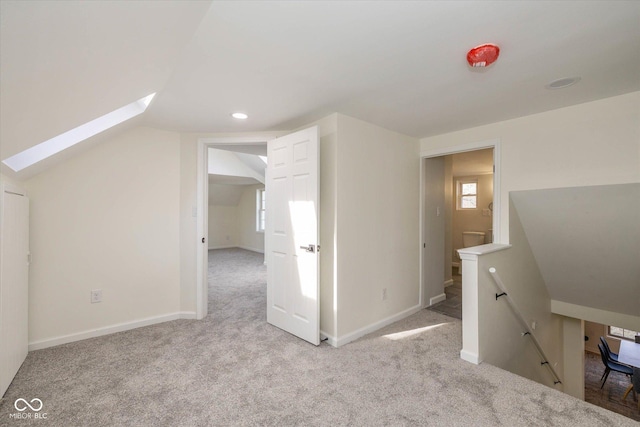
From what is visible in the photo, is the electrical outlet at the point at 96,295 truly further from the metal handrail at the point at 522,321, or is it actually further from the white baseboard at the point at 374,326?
the metal handrail at the point at 522,321

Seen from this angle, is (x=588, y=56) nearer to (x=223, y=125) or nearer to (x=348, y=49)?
(x=348, y=49)

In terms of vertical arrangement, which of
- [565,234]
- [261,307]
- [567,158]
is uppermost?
[567,158]

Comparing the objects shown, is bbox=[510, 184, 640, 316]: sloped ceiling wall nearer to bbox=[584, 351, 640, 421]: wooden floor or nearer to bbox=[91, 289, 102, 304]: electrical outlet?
bbox=[584, 351, 640, 421]: wooden floor

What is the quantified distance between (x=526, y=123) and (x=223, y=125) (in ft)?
10.2

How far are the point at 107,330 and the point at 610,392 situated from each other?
26.4 feet

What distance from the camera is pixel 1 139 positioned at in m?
1.30

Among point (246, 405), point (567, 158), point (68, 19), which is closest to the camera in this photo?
point (68, 19)

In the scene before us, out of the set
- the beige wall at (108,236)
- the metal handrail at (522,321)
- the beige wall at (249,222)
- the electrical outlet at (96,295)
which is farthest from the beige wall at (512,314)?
the beige wall at (249,222)

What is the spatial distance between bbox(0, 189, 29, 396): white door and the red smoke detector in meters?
2.99

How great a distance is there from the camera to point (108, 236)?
277 centimetres

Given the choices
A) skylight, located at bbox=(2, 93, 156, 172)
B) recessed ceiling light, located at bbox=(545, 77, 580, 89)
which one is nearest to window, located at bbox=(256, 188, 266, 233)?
skylight, located at bbox=(2, 93, 156, 172)

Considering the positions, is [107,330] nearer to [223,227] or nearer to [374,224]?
[374,224]

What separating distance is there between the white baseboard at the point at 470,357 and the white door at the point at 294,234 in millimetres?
1283

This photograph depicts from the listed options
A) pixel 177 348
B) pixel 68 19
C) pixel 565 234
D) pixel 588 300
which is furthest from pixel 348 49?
pixel 588 300
